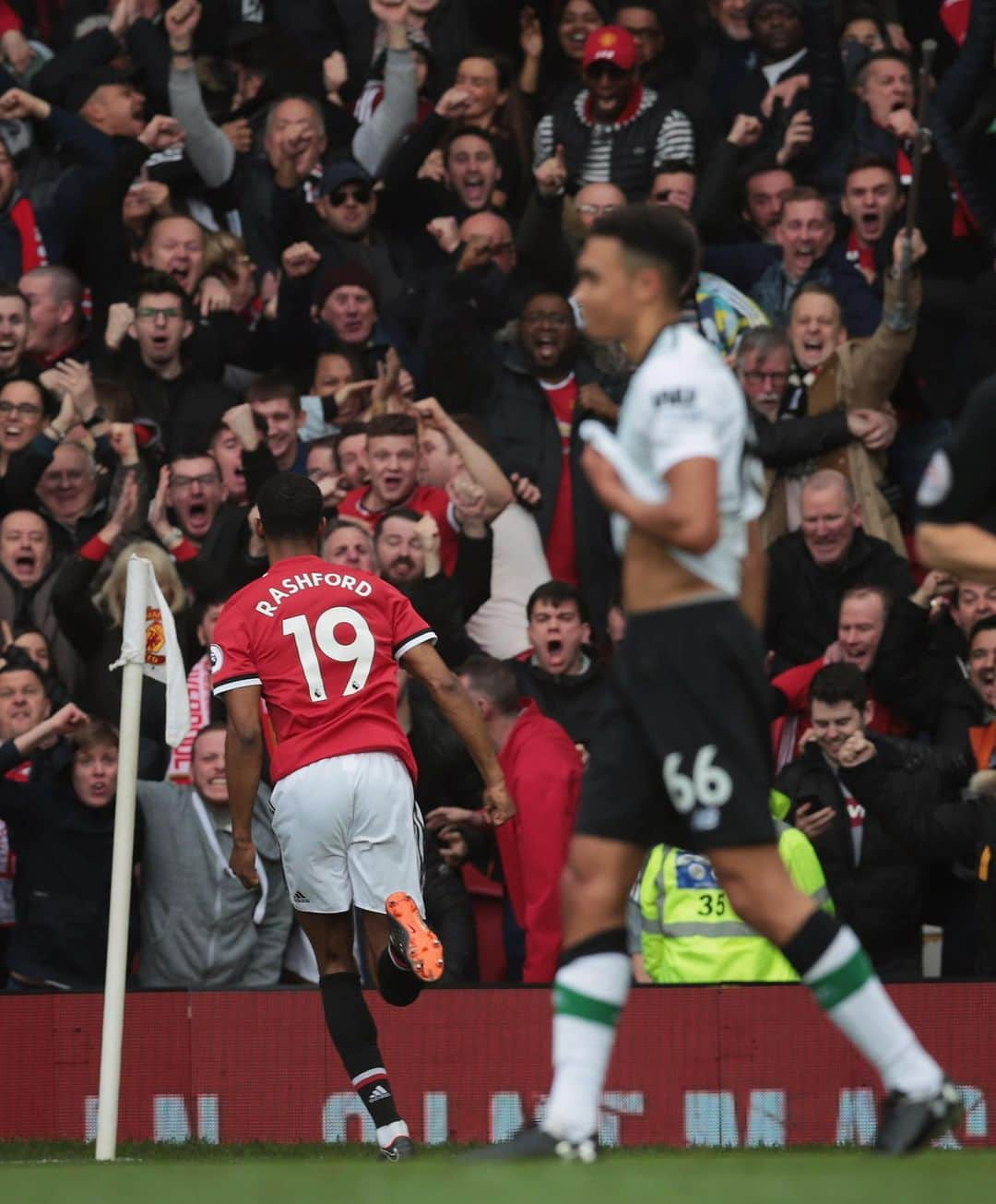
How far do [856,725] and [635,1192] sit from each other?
5335 millimetres

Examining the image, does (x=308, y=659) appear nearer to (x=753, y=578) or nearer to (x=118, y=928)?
(x=118, y=928)

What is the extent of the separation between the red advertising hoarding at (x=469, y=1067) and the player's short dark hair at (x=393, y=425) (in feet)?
10.2

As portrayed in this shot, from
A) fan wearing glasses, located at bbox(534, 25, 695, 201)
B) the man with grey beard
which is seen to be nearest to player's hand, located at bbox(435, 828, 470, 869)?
the man with grey beard

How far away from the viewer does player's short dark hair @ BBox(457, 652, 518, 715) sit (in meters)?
10.9

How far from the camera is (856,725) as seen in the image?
34.0ft

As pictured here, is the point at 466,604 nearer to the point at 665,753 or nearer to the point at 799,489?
the point at 799,489

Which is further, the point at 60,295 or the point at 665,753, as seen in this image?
the point at 60,295

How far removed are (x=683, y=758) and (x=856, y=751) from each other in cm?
449

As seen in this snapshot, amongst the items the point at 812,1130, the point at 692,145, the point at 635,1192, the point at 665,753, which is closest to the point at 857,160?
the point at 692,145

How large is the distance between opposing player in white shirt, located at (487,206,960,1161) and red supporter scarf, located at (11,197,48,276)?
29.9ft

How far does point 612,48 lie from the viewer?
13961 millimetres

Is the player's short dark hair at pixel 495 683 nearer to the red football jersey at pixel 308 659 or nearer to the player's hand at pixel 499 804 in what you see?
the player's hand at pixel 499 804

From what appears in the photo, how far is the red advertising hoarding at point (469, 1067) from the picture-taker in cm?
995

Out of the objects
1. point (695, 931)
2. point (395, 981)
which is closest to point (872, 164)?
point (695, 931)
